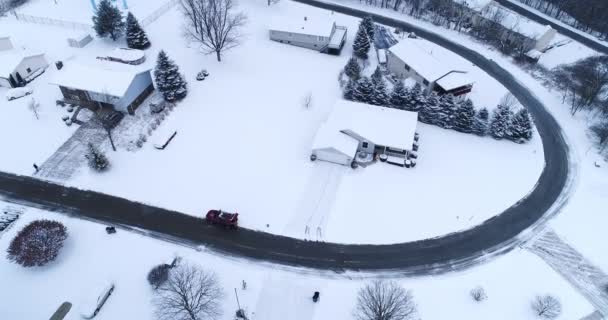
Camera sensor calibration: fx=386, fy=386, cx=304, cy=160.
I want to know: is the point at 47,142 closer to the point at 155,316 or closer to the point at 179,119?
the point at 179,119

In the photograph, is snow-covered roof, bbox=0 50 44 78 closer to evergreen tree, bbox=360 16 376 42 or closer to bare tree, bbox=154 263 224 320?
bare tree, bbox=154 263 224 320

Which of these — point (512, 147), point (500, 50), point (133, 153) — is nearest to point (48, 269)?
point (133, 153)

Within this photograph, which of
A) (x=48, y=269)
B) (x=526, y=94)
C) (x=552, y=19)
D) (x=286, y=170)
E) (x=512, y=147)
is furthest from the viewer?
(x=552, y=19)

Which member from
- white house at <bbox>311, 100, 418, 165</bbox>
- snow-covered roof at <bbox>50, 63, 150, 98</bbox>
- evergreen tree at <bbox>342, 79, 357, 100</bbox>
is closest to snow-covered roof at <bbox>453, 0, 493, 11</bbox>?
evergreen tree at <bbox>342, 79, 357, 100</bbox>

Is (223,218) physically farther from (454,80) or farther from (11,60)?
(11,60)

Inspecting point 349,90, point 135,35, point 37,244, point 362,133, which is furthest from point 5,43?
point 362,133

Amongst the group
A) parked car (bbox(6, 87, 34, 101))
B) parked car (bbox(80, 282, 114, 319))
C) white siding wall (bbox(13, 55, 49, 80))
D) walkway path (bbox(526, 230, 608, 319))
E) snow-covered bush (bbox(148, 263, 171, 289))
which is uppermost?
white siding wall (bbox(13, 55, 49, 80))

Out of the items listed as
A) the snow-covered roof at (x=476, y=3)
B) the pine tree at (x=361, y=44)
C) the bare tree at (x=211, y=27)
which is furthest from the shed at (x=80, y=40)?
the snow-covered roof at (x=476, y=3)
